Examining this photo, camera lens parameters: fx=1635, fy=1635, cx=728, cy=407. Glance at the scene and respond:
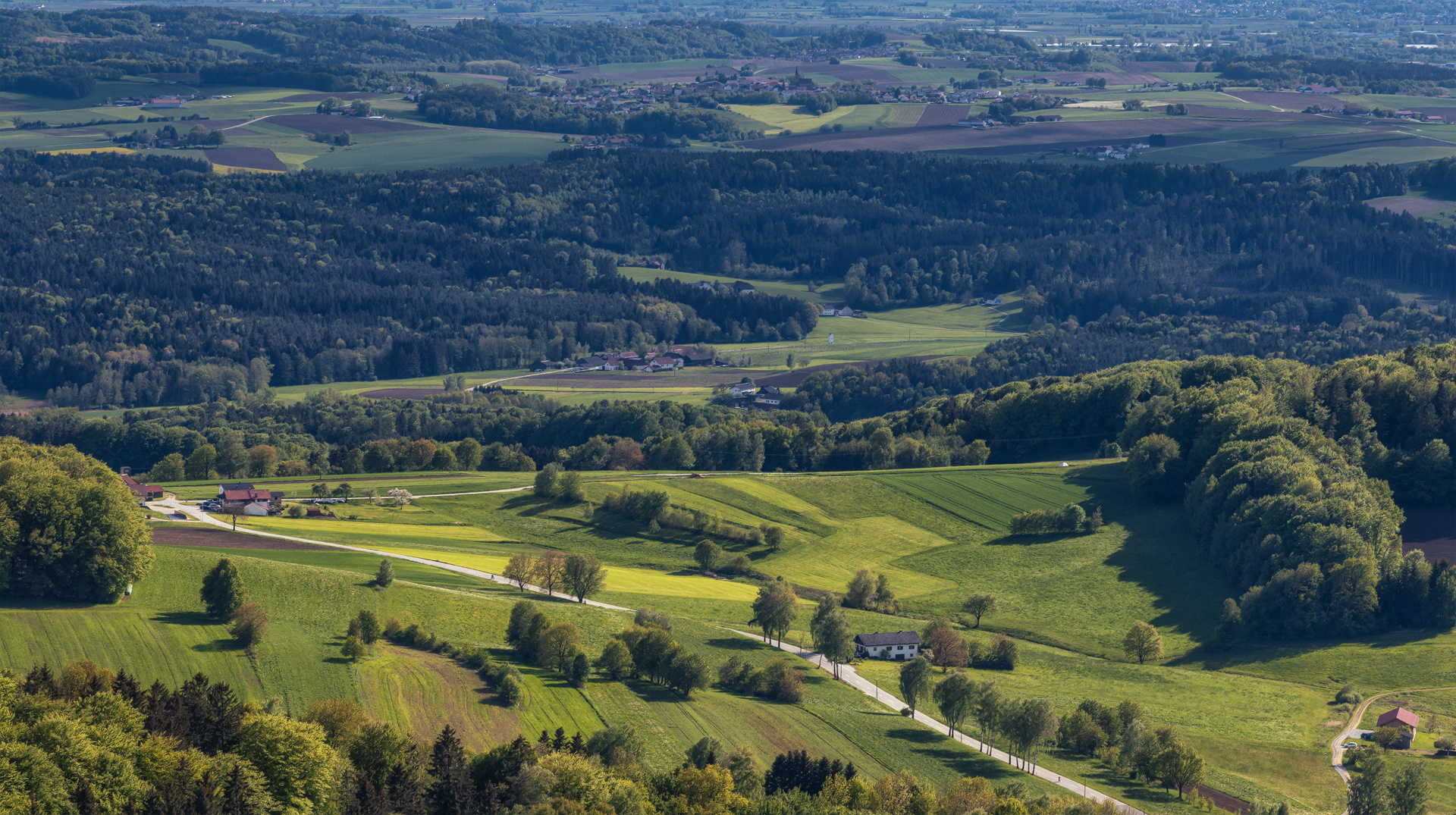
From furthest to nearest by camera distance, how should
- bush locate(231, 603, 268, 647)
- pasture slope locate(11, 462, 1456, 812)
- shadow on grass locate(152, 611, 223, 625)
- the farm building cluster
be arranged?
1. the farm building cluster
2. shadow on grass locate(152, 611, 223, 625)
3. bush locate(231, 603, 268, 647)
4. pasture slope locate(11, 462, 1456, 812)

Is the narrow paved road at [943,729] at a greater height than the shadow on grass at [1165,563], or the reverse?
the narrow paved road at [943,729]

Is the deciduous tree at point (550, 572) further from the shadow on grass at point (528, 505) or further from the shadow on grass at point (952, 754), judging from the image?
the shadow on grass at point (952, 754)

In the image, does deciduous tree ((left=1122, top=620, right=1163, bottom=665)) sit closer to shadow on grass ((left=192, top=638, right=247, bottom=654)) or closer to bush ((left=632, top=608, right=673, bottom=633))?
bush ((left=632, top=608, right=673, bottom=633))

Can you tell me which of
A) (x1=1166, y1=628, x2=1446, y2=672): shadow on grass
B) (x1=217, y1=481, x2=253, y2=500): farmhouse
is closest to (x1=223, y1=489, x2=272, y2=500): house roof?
(x1=217, y1=481, x2=253, y2=500): farmhouse

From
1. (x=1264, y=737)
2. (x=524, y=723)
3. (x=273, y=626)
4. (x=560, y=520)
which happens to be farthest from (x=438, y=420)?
(x=1264, y=737)

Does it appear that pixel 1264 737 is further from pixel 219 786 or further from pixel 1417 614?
pixel 219 786

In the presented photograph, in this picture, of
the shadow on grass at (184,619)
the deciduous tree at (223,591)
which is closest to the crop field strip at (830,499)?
the shadow on grass at (184,619)
